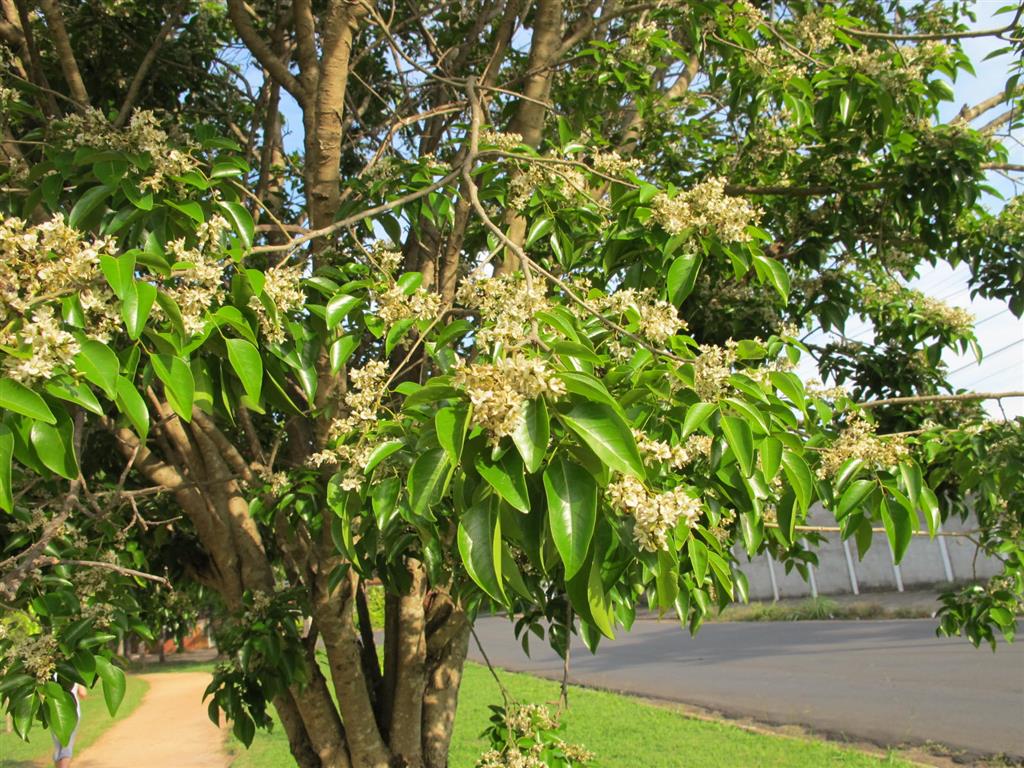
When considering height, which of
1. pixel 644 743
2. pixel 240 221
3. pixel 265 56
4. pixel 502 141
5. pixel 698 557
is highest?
pixel 265 56

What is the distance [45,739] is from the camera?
10.7 meters

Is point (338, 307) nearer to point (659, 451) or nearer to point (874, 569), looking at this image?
point (659, 451)

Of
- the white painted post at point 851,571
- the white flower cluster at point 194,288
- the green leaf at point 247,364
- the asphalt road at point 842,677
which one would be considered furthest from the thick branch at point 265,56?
the white painted post at point 851,571

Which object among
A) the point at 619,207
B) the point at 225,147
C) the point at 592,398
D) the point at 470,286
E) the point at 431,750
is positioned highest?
the point at 225,147

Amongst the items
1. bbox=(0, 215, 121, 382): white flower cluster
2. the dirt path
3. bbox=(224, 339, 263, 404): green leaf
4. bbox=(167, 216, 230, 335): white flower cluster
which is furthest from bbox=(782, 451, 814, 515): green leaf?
the dirt path

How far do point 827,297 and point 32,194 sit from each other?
11.0 ft

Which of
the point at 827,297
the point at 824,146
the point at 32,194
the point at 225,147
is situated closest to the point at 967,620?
the point at 827,297

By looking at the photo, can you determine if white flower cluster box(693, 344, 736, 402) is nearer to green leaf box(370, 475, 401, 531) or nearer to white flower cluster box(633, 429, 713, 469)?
white flower cluster box(633, 429, 713, 469)

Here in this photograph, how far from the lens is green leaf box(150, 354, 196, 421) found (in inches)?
51.9

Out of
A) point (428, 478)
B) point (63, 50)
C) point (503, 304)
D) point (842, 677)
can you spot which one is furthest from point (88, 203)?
point (842, 677)

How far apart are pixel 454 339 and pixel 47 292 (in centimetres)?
111

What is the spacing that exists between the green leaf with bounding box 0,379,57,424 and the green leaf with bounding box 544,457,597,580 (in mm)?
662

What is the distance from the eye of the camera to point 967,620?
143 inches

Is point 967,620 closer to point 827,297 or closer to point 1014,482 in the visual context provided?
point 1014,482
